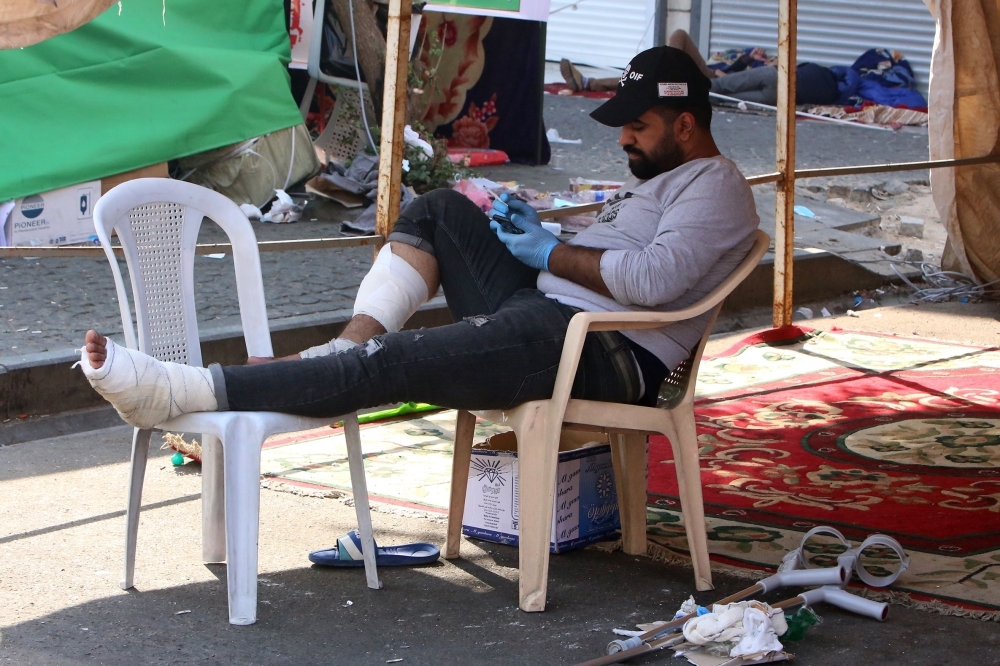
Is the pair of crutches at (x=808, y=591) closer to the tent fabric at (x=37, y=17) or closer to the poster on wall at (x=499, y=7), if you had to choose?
the tent fabric at (x=37, y=17)

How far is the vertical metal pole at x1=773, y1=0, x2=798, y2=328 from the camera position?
5469mm

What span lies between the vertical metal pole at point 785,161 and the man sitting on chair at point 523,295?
8.08ft

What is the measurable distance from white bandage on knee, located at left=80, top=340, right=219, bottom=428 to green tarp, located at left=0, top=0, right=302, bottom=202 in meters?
4.03

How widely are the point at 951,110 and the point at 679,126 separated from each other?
139 inches

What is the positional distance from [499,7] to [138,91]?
211 centimetres

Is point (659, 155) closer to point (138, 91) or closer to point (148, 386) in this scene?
point (148, 386)

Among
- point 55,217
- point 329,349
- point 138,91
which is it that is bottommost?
point 55,217

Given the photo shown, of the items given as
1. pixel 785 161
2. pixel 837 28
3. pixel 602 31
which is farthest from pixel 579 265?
pixel 602 31

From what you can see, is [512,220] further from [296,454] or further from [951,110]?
[951,110]

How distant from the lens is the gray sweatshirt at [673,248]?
289cm

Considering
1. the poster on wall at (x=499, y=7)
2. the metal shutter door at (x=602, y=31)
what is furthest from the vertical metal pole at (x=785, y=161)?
the metal shutter door at (x=602, y=31)

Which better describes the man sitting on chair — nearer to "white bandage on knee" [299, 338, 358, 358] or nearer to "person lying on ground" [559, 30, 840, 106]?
"white bandage on knee" [299, 338, 358, 358]

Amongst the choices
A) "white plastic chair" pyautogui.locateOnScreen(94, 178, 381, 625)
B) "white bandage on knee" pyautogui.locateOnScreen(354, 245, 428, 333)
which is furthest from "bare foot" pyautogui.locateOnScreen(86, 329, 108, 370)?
"white bandage on knee" pyautogui.locateOnScreen(354, 245, 428, 333)

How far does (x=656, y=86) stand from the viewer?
10.3ft
